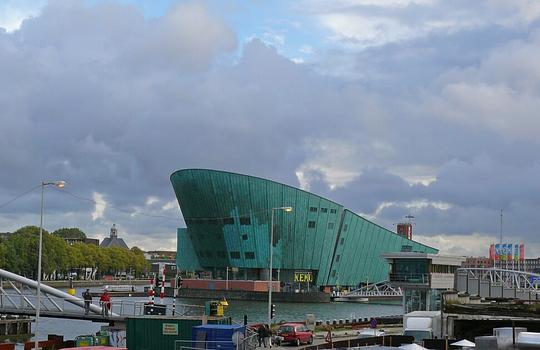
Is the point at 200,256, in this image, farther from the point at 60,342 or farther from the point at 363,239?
the point at 60,342

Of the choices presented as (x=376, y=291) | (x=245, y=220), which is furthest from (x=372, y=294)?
(x=245, y=220)

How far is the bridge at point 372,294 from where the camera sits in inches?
6048

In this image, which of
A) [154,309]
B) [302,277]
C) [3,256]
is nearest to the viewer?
[154,309]

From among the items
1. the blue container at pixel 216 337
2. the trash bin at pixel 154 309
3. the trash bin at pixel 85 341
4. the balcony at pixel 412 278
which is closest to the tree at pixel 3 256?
the balcony at pixel 412 278

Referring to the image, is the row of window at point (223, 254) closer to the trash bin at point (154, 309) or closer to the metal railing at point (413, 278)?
the metal railing at point (413, 278)

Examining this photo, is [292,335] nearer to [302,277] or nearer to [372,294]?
[302,277]

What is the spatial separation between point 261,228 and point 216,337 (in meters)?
118

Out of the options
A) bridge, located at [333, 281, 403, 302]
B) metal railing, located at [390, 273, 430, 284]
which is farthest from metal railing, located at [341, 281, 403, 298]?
metal railing, located at [390, 273, 430, 284]

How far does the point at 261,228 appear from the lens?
6058 inches

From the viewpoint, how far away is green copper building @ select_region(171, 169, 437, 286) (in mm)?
152000

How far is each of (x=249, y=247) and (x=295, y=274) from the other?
11053mm

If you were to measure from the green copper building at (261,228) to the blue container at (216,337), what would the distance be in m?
112

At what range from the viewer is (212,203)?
153 m

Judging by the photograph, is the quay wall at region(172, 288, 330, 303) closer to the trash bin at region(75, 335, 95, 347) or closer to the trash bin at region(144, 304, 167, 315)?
the trash bin at region(144, 304, 167, 315)
